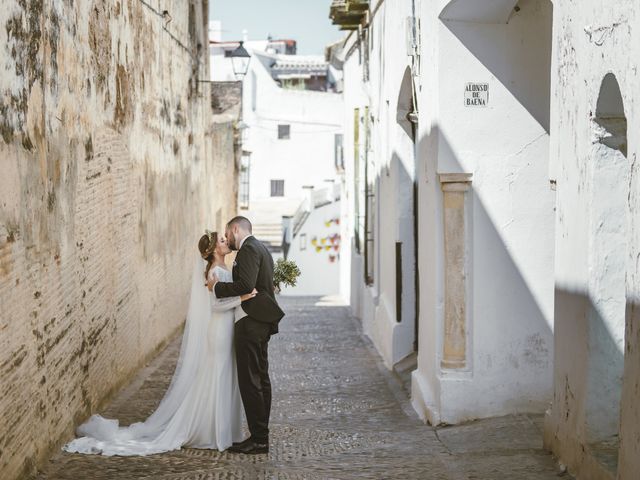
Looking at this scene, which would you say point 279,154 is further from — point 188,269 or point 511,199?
point 511,199

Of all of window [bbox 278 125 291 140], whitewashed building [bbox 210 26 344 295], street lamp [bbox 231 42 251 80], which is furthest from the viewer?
window [bbox 278 125 291 140]

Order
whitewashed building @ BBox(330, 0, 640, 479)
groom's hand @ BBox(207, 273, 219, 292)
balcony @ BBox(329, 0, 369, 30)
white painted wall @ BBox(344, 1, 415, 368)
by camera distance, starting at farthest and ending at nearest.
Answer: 1. balcony @ BBox(329, 0, 369, 30)
2. white painted wall @ BBox(344, 1, 415, 368)
3. groom's hand @ BBox(207, 273, 219, 292)
4. whitewashed building @ BBox(330, 0, 640, 479)

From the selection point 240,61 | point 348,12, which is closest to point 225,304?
point 348,12

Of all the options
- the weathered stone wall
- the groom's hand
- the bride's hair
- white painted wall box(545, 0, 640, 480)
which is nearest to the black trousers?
→ the groom's hand

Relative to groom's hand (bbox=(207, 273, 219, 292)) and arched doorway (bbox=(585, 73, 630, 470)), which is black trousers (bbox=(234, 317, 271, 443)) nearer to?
groom's hand (bbox=(207, 273, 219, 292))

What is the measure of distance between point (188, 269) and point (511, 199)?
9.29m

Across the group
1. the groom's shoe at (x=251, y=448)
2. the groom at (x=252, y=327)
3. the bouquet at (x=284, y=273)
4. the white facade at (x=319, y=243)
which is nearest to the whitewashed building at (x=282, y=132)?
the white facade at (x=319, y=243)

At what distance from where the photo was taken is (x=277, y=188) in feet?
160

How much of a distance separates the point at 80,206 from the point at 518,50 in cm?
370

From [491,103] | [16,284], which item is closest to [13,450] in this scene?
[16,284]

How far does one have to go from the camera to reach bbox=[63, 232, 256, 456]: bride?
8.29 meters

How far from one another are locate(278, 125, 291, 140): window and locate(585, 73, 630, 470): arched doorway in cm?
4206

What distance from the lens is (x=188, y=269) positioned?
17.5 meters

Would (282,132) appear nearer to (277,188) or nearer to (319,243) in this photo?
(277,188)
